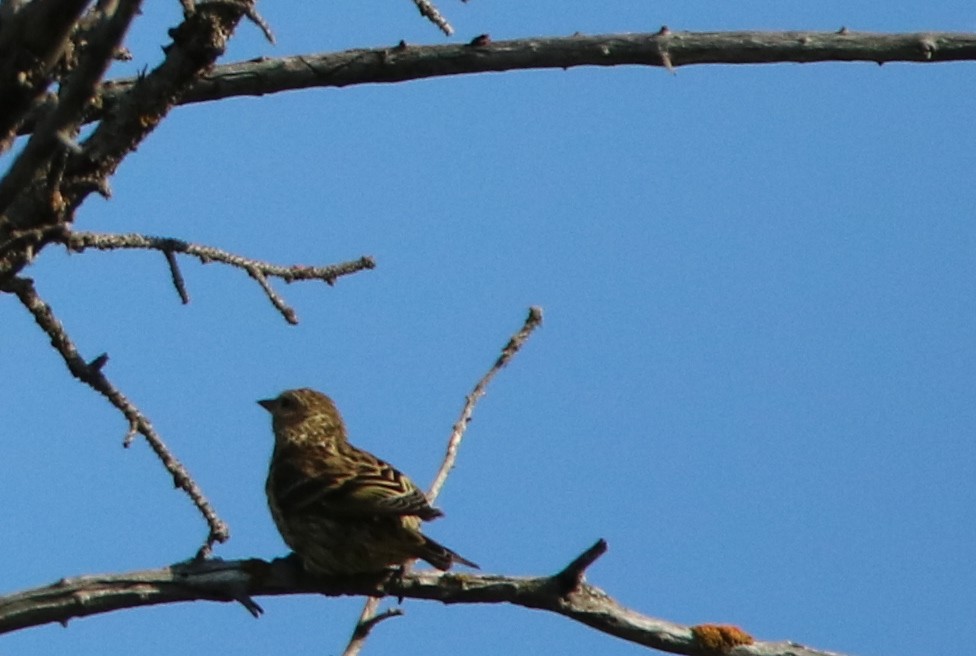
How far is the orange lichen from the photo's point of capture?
4.37m

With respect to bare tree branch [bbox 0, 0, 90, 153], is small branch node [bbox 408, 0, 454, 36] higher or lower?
higher

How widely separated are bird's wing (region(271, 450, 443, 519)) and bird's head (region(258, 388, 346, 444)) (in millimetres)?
416

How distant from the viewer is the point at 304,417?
8227 mm

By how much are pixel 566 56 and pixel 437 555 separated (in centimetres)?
179

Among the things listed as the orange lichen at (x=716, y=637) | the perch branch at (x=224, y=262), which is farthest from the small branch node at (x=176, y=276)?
the orange lichen at (x=716, y=637)

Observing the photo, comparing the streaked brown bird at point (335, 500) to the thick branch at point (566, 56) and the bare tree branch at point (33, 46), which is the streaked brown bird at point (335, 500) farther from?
the bare tree branch at point (33, 46)

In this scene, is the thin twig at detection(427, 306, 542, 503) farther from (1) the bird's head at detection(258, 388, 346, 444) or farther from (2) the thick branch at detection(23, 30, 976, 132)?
(1) the bird's head at detection(258, 388, 346, 444)

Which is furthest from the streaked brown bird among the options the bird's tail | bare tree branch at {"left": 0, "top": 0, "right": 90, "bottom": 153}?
bare tree branch at {"left": 0, "top": 0, "right": 90, "bottom": 153}

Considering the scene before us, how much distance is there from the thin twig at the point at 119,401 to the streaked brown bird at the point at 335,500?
774mm

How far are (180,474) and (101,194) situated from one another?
4.05ft

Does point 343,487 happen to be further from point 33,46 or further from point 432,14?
point 33,46

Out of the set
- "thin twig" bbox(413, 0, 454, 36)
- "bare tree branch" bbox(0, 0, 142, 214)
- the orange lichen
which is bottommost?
"bare tree branch" bbox(0, 0, 142, 214)

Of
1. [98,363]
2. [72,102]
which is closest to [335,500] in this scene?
[98,363]

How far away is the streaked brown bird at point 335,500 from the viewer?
19.3 feet
